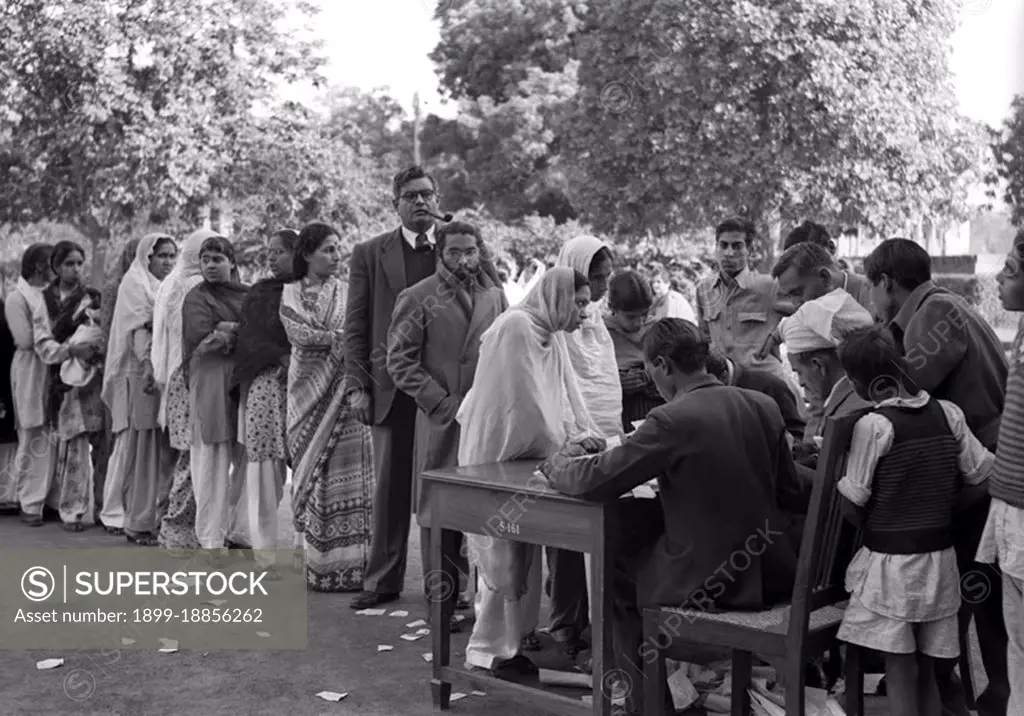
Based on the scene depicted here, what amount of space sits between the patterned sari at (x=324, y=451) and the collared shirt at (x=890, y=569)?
11.8 feet

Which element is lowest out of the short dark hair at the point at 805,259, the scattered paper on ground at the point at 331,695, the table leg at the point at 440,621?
the scattered paper on ground at the point at 331,695

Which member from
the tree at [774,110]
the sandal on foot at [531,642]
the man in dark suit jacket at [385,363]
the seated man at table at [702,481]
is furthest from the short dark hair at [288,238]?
the tree at [774,110]

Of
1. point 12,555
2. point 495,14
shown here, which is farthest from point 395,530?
point 495,14

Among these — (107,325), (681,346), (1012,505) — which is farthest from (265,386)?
(1012,505)

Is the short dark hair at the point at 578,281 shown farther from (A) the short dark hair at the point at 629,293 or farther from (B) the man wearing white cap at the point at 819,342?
(A) the short dark hair at the point at 629,293

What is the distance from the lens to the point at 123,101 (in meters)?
21.8

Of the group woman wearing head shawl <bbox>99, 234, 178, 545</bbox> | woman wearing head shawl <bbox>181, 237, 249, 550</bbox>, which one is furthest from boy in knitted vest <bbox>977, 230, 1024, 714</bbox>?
woman wearing head shawl <bbox>99, 234, 178, 545</bbox>

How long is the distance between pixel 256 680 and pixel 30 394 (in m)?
4.68

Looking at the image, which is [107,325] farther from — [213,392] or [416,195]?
[416,195]

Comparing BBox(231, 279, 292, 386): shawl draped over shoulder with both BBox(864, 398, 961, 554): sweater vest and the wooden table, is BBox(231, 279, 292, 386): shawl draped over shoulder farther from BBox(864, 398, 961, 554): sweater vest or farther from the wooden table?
BBox(864, 398, 961, 554): sweater vest

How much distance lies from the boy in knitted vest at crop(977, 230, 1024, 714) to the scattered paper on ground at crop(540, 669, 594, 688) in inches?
65.9

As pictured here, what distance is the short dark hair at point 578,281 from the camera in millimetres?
5250

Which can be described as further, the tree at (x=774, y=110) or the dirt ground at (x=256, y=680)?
the tree at (x=774, y=110)

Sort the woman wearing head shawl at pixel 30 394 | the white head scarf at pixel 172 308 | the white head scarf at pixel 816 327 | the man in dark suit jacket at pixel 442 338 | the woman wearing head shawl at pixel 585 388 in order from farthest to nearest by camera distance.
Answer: the woman wearing head shawl at pixel 30 394 < the white head scarf at pixel 172 308 < the man in dark suit jacket at pixel 442 338 < the woman wearing head shawl at pixel 585 388 < the white head scarf at pixel 816 327
